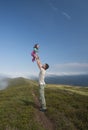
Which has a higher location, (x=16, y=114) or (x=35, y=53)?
(x=35, y=53)

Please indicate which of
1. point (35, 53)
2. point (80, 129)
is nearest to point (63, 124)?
point (80, 129)

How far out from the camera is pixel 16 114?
25.0 meters

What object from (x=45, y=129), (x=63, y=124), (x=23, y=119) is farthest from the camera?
(x=23, y=119)

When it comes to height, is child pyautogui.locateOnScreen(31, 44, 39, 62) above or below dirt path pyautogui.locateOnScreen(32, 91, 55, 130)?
Result: above

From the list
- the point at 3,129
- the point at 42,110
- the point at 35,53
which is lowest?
the point at 3,129

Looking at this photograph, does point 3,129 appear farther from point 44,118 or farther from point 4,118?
point 44,118

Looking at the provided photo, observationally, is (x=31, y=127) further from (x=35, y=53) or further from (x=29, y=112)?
(x=35, y=53)

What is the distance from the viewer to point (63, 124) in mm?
21453

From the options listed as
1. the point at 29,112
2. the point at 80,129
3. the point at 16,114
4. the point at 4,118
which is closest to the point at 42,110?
the point at 29,112

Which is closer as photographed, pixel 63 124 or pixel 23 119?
A: pixel 63 124

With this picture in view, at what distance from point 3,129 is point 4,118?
357 centimetres

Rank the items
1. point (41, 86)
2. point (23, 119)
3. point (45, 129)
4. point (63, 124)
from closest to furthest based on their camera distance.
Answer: point (45, 129)
point (63, 124)
point (23, 119)
point (41, 86)

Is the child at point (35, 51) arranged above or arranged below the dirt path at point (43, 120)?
above

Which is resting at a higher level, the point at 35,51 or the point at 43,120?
the point at 35,51
